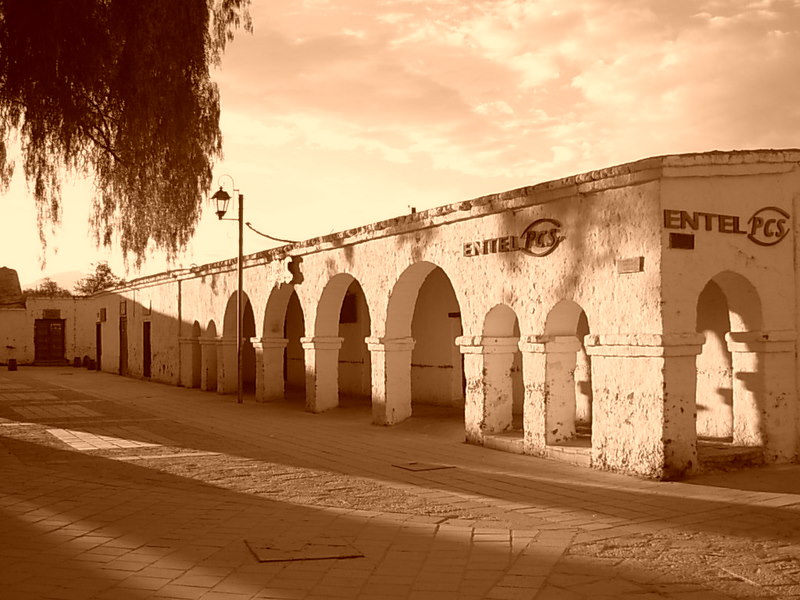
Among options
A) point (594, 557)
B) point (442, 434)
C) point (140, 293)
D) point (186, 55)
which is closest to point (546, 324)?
point (442, 434)

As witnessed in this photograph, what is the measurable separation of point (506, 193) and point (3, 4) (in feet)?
20.3

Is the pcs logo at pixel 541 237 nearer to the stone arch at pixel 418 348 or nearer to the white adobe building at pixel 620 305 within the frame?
the white adobe building at pixel 620 305

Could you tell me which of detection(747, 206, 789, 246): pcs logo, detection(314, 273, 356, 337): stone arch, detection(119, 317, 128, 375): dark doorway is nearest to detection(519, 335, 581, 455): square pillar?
detection(747, 206, 789, 246): pcs logo

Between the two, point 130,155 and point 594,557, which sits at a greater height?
point 130,155

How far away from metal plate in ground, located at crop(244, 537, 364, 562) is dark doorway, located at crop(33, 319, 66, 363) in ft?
117

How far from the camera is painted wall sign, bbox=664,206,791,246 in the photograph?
859 centimetres

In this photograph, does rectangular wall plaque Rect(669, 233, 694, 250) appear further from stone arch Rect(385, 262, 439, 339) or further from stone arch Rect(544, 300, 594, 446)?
stone arch Rect(385, 262, 439, 339)

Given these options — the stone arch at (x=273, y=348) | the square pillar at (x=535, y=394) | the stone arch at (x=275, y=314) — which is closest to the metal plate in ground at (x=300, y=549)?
the square pillar at (x=535, y=394)

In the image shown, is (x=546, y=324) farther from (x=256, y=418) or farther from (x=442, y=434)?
(x=256, y=418)

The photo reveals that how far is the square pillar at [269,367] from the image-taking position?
17.7 meters

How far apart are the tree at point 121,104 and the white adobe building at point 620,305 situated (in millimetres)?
3142

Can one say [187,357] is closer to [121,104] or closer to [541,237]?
[121,104]

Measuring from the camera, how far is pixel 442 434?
12.2 meters

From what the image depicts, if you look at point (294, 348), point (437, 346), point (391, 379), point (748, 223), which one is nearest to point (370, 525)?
point (748, 223)
